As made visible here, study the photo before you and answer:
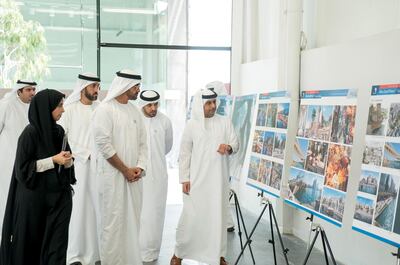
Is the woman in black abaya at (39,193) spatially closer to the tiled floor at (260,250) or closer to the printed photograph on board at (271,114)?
the tiled floor at (260,250)

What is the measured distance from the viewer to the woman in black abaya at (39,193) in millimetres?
3043

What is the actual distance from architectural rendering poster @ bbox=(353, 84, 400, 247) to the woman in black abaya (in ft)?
6.25

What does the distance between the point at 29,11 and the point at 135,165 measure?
4.41 m

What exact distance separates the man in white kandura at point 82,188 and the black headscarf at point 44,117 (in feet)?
3.82

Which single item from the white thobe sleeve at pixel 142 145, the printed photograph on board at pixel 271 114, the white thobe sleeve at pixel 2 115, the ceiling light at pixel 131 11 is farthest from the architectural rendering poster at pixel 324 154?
the ceiling light at pixel 131 11

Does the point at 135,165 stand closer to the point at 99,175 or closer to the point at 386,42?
the point at 99,175

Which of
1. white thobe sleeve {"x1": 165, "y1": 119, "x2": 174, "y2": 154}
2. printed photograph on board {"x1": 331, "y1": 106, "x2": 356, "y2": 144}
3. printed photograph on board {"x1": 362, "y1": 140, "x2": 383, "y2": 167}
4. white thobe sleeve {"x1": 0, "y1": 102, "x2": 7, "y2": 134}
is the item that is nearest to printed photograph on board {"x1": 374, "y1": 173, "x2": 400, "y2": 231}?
printed photograph on board {"x1": 362, "y1": 140, "x2": 383, "y2": 167}

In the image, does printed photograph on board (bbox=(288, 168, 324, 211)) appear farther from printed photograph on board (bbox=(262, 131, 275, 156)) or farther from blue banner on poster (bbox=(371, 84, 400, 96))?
blue banner on poster (bbox=(371, 84, 400, 96))

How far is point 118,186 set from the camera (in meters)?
3.78

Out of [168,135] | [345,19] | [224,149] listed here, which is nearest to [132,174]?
[224,149]

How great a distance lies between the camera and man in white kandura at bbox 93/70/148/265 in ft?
12.3

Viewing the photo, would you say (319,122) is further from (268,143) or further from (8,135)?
(8,135)

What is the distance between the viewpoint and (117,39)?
7.48 metres

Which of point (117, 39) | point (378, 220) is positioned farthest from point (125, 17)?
point (378, 220)
